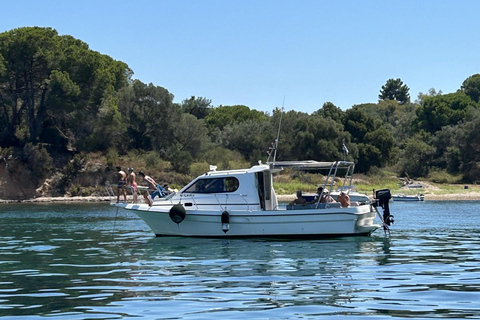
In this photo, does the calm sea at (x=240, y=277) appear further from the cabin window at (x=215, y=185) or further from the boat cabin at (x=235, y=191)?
the cabin window at (x=215, y=185)

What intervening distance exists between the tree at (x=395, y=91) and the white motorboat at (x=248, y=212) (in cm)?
13881

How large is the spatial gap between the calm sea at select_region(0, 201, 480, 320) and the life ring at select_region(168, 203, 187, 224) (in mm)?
789

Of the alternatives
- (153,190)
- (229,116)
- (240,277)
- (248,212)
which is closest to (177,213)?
(248,212)

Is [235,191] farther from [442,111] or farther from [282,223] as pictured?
[442,111]

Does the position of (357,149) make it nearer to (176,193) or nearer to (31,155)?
(31,155)

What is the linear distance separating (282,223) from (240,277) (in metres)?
7.83

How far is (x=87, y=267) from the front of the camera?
61.1 feet

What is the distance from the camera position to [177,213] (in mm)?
24469

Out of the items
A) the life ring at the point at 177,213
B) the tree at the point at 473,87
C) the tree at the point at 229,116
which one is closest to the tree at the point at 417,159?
the tree at the point at 229,116

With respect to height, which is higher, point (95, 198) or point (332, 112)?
point (332, 112)

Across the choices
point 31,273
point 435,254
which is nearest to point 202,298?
point 31,273

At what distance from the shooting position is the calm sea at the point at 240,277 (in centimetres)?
1258

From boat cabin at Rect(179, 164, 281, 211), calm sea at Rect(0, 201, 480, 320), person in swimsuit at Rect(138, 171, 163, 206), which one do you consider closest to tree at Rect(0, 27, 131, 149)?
person in swimsuit at Rect(138, 171, 163, 206)

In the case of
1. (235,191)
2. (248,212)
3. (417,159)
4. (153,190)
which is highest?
(417,159)
